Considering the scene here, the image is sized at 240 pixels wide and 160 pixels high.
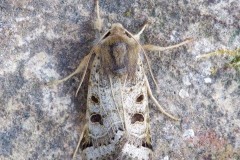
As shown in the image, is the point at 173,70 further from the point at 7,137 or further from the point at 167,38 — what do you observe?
the point at 7,137

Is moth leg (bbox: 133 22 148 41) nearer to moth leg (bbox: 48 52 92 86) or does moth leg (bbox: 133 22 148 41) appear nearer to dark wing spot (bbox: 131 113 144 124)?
moth leg (bbox: 48 52 92 86)

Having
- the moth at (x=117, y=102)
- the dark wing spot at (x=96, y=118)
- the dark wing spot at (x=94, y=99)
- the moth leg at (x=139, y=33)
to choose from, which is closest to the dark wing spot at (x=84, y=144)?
the moth at (x=117, y=102)

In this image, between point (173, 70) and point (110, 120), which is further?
point (173, 70)

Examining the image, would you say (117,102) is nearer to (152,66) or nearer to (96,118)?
(96,118)

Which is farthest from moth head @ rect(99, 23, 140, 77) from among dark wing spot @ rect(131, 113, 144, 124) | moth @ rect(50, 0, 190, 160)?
dark wing spot @ rect(131, 113, 144, 124)

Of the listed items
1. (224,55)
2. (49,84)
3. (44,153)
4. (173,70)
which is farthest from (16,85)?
(224,55)

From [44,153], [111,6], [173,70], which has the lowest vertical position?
[44,153]

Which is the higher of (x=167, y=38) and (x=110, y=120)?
(x=167, y=38)
